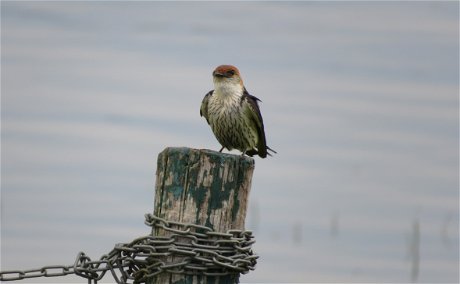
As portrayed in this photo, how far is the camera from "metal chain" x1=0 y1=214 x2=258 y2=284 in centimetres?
363

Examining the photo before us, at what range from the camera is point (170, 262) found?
3.68 meters

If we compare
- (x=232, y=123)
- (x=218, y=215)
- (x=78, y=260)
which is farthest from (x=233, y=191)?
(x=232, y=123)

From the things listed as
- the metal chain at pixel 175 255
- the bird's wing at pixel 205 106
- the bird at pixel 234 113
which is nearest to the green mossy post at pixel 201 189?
the metal chain at pixel 175 255

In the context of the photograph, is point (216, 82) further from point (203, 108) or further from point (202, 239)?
point (202, 239)

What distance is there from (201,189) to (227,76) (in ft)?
11.2

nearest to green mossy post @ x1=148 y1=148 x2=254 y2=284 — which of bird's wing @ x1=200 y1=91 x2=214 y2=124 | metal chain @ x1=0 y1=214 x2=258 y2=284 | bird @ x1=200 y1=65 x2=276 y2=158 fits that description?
metal chain @ x1=0 y1=214 x2=258 y2=284

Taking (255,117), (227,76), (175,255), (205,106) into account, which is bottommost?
(175,255)

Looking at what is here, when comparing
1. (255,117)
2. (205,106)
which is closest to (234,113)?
(255,117)

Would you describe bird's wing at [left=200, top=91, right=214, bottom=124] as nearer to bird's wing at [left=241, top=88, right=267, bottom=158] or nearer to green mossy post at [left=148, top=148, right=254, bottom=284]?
bird's wing at [left=241, top=88, right=267, bottom=158]

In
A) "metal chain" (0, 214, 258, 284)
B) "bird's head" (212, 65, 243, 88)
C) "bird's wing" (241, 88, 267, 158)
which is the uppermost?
"bird's head" (212, 65, 243, 88)

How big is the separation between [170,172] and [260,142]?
3.46 meters

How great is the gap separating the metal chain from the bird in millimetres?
3195

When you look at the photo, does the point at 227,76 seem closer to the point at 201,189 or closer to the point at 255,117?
the point at 255,117

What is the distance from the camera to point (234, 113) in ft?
22.7
